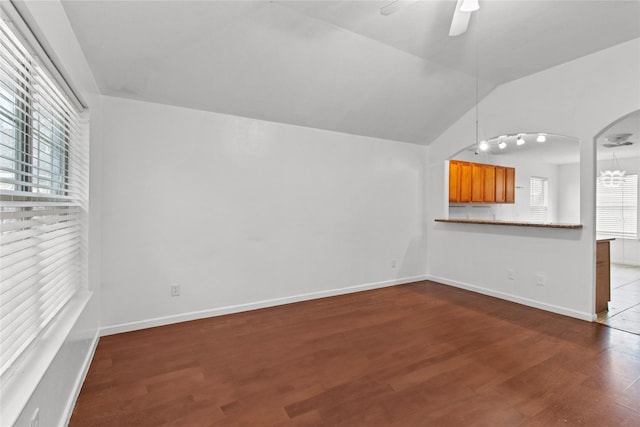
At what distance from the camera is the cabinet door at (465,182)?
5607 mm

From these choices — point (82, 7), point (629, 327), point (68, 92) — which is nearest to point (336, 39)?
point (82, 7)

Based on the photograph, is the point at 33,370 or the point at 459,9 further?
the point at 459,9

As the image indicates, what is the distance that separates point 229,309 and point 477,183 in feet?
16.4

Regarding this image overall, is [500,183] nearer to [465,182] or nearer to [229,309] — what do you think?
[465,182]

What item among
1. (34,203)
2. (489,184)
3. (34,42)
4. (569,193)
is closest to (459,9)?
(34,42)

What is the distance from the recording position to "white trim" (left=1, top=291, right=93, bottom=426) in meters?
1.13

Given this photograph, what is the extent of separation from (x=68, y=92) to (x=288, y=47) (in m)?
1.78

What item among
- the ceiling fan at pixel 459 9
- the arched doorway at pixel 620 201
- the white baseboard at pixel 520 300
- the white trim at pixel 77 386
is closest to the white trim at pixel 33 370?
the white trim at pixel 77 386

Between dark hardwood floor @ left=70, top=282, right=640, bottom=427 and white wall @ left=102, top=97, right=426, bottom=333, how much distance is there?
0.43m

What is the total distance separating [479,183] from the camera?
5961 millimetres

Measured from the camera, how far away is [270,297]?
12.6 feet

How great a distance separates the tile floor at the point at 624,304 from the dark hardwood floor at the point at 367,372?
28 cm

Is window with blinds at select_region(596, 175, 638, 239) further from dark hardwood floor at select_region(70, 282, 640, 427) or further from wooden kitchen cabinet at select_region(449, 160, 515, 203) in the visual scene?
dark hardwood floor at select_region(70, 282, 640, 427)

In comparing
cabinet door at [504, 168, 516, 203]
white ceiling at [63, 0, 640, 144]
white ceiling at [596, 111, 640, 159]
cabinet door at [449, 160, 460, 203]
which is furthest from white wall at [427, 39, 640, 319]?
cabinet door at [504, 168, 516, 203]
